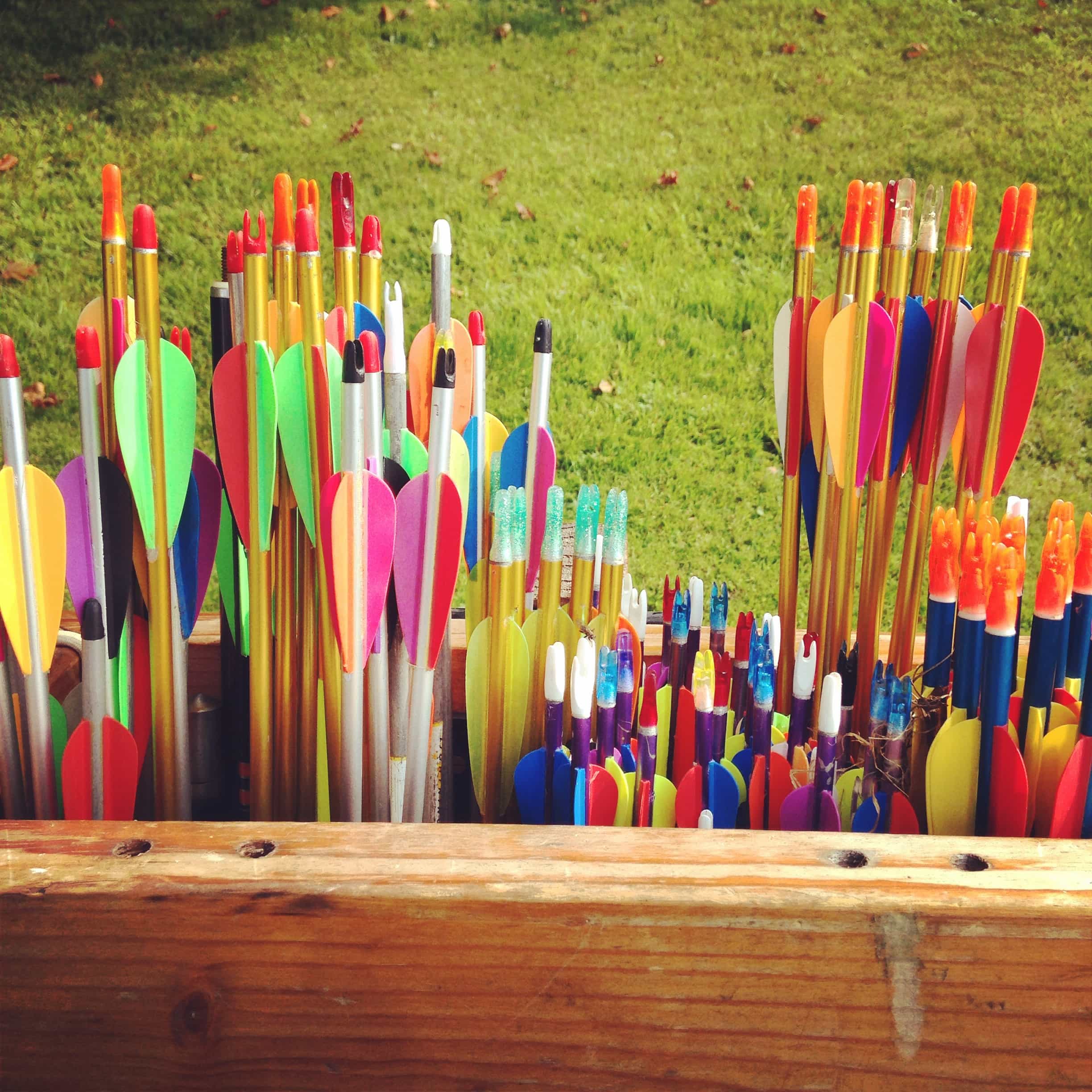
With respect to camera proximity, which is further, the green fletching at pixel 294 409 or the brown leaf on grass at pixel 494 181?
the brown leaf on grass at pixel 494 181

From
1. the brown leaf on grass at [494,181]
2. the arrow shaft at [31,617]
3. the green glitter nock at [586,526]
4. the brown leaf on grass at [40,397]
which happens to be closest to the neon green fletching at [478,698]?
the green glitter nock at [586,526]

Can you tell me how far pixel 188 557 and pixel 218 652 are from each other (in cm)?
26

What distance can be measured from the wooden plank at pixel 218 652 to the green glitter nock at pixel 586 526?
217 millimetres

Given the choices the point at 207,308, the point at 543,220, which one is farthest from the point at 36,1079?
the point at 543,220

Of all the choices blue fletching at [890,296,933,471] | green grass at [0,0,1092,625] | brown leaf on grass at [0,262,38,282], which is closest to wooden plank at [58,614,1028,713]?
blue fletching at [890,296,933,471]

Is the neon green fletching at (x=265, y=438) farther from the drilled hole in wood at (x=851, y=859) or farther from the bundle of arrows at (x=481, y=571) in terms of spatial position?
the drilled hole in wood at (x=851, y=859)

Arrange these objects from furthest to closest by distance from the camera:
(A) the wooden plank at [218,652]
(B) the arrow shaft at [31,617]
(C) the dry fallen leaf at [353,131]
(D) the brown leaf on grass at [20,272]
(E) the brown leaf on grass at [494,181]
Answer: (C) the dry fallen leaf at [353,131] → (E) the brown leaf on grass at [494,181] → (D) the brown leaf on grass at [20,272] → (A) the wooden plank at [218,652] → (B) the arrow shaft at [31,617]

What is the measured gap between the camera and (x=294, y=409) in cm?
74

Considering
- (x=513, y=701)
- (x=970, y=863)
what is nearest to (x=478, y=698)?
(x=513, y=701)

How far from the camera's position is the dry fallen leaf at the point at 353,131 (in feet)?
11.1

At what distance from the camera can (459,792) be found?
1035 millimetres

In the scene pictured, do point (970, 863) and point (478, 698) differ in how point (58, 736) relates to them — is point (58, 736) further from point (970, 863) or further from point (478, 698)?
point (970, 863)

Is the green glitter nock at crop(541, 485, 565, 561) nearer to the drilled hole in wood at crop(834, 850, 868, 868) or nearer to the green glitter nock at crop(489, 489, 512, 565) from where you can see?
the green glitter nock at crop(489, 489, 512, 565)

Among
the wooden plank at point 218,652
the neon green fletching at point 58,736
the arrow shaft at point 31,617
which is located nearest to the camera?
the arrow shaft at point 31,617
